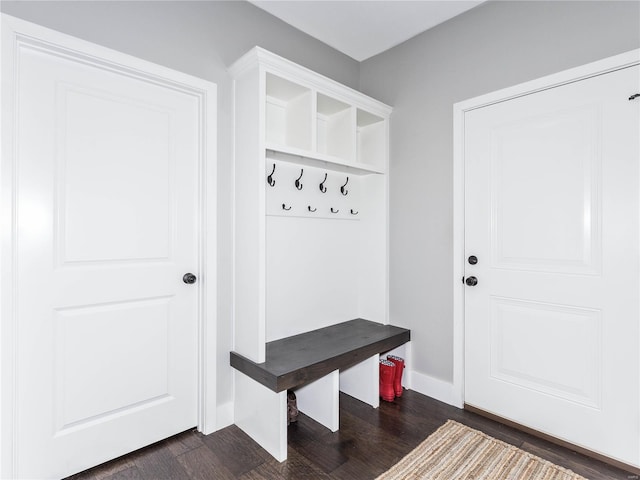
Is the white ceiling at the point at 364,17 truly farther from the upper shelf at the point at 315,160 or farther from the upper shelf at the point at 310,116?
the upper shelf at the point at 315,160

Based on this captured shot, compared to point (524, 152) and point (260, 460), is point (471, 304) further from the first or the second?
point (260, 460)

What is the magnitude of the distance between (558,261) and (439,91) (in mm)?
1299

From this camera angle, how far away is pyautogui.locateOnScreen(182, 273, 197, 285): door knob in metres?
1.97

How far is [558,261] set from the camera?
1933mm

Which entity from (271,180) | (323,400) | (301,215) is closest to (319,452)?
(323,400)

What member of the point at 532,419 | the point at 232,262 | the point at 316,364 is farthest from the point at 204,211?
the point at 532,419

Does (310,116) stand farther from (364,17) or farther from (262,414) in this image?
(262,414)

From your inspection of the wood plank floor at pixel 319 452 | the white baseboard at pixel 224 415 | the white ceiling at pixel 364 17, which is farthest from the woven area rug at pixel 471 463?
the white ceiling at pixel 364 17

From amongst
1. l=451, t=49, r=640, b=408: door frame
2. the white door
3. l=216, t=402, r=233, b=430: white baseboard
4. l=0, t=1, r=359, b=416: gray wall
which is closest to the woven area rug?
the white door

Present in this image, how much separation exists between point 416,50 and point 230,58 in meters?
1.31

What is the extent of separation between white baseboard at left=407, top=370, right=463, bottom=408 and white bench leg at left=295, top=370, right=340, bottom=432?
2.28ft

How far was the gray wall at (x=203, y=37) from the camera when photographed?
1610mm

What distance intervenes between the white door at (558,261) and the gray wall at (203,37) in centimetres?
145

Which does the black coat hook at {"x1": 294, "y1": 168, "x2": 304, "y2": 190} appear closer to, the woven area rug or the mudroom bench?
the mudroom bench
